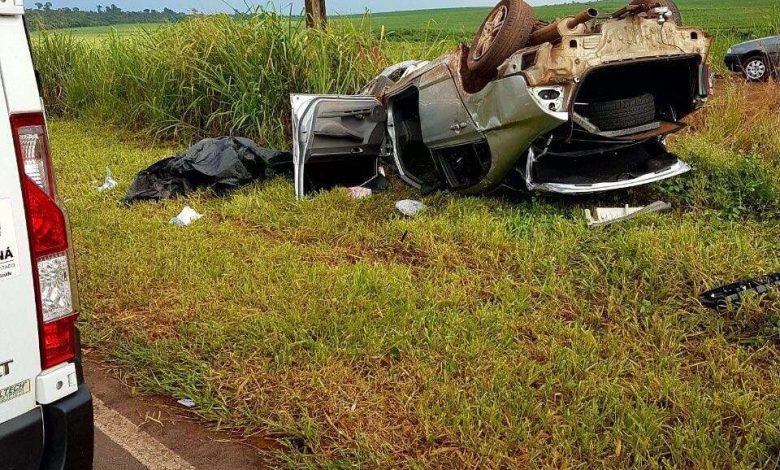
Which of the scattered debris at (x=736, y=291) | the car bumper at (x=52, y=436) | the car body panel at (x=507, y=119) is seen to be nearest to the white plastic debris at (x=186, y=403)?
the car bumper at (x=52, y=436)

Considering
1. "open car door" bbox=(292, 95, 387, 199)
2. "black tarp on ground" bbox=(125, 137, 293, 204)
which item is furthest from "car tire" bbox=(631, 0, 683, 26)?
"black tarp on ground" bbox=(125, 137, 293, 204)

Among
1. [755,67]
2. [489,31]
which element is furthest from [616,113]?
[755,67]

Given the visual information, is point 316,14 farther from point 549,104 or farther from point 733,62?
point 733,62

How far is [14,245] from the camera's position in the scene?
1.49 m

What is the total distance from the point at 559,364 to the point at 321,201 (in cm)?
262

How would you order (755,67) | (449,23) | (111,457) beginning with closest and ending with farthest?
(111,457), (449,23), (755,67)

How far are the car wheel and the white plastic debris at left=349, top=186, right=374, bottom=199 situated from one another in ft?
19.4

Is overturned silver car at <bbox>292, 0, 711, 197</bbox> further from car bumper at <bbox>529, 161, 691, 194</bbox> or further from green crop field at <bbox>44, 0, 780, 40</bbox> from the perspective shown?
green crop field at <bbox>44, 0, 780, 40</bbox>

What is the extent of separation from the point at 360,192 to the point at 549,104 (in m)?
1.82

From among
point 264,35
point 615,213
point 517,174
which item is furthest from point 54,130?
point 615,213

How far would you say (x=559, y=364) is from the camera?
2.76 m

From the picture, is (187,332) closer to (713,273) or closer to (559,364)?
(559,364)

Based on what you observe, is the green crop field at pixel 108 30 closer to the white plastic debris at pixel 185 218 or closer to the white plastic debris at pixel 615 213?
the white plastic debris at pixel 185 218

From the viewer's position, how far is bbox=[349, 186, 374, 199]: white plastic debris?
506 centimetres
